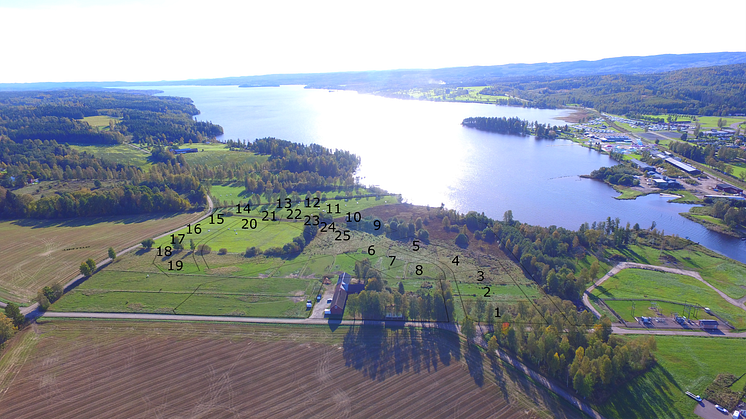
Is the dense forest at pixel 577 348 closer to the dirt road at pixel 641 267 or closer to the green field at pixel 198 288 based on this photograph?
the dirt road at pixel 641 267

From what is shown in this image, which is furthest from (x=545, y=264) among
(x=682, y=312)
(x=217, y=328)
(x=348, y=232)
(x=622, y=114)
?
(x=622, y=114)

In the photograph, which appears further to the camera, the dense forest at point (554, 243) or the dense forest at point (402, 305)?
the dense forest at point (554, 243)

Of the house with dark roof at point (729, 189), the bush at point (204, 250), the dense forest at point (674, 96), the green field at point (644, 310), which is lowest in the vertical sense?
the green field at point (644, 310)

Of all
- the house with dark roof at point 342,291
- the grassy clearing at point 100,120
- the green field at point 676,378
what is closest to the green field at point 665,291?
the green field at point 676,378

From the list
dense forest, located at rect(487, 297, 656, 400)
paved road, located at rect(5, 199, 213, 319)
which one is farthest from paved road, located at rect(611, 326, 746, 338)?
paved road, located at rect(5, 199, 213, 319)

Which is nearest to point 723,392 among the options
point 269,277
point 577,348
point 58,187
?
point 577,348

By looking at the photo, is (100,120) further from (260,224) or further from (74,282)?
(74,282)

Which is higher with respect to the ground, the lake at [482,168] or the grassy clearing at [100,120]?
the grassy clearing at [100,120]
